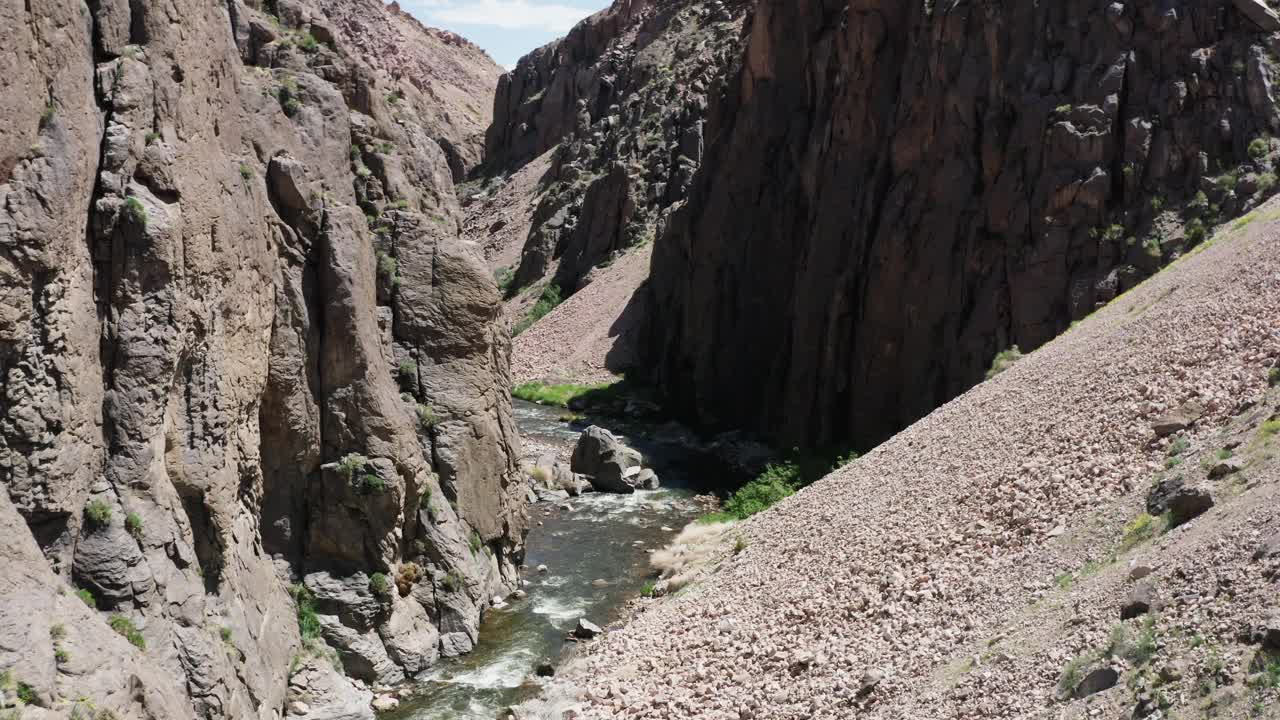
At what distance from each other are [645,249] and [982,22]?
40.5 meters

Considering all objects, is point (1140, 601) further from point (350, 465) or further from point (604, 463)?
point (604, 463)

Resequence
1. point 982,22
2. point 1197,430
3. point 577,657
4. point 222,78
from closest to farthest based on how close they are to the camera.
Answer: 1. point 1197,430
2. point 222,78
3. point 577,657
4. point 982,22

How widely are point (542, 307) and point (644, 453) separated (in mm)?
37622

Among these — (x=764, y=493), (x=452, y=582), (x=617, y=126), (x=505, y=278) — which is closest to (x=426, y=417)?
(x=452, y=582)

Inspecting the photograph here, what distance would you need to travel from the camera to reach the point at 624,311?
72.9 m

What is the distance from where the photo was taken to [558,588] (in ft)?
98.1

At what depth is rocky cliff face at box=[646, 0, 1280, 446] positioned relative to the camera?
36.2 metres

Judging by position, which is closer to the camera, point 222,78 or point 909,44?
point 222,78

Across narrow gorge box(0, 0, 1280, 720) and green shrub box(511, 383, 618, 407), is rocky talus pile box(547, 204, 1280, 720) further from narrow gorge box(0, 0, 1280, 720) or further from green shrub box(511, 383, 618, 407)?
green shrub box(511, 383, 618, 407)

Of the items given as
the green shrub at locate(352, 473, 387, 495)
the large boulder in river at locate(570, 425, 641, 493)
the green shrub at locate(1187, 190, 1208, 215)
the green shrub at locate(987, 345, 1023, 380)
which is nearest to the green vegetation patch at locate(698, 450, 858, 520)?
the large boulder in river at locate(570, 425, 641, 493)

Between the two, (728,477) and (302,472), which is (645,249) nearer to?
(728,477)

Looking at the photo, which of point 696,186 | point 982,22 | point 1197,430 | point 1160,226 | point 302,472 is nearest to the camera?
point 1197,430

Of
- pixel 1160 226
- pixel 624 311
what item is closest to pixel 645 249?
pixel 624 311

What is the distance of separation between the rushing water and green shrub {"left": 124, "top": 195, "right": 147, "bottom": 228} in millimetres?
10502
